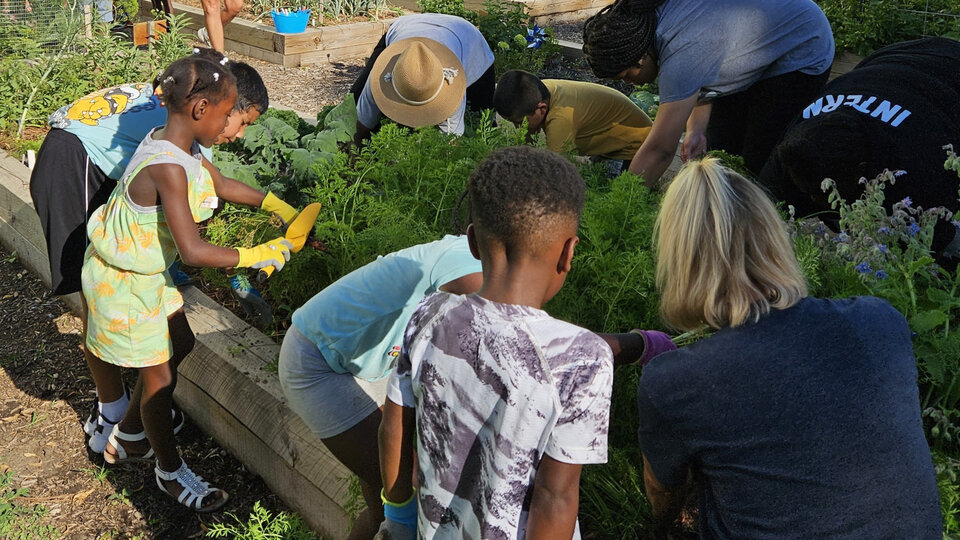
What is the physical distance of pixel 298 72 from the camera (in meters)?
7.89

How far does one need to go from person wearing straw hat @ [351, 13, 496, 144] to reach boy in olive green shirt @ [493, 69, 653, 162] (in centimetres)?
26

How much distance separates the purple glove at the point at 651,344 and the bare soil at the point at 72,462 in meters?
1.68

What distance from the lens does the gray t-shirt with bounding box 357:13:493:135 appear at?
13.9 feet

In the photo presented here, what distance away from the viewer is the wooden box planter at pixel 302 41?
Answer: 8.03 meters

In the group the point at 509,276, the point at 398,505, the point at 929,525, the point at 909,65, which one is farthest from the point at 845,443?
the point at 909,65

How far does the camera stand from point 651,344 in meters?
2.21

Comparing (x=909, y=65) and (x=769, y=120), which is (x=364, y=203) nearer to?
(x=769, y=120)

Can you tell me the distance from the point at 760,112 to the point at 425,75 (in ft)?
4.94

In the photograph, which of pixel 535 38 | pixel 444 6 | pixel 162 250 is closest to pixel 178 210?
pixel 162 250

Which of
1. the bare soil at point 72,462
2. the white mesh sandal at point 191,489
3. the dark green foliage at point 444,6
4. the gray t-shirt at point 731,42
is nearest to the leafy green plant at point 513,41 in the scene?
the dark green foliage at point 444,6

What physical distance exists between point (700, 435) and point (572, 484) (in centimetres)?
29

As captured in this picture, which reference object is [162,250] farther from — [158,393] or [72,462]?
[72,462]

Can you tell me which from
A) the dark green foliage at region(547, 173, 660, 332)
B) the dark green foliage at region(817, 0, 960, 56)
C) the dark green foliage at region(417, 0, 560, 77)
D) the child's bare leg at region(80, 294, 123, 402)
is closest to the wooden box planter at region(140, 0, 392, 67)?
the dark green foliage at region(417, 0, 560, 77)

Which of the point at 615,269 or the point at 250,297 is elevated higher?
the point at 615,269
